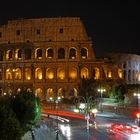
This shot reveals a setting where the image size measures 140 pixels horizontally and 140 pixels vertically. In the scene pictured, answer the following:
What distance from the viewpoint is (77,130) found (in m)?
46.7

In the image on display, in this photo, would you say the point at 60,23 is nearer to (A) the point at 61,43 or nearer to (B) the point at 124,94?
(A) the point at 61,43

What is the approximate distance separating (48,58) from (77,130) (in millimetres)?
39241

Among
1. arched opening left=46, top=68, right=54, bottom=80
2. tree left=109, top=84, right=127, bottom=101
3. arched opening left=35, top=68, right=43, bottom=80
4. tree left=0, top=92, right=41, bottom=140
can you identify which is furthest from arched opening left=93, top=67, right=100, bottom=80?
tree left=0, top=92, right=41, bottom=140

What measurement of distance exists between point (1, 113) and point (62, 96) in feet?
183

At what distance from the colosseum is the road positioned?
80.5 ft

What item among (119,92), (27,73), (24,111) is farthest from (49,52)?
(24,111)

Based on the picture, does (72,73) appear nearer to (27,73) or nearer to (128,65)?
(27,73)

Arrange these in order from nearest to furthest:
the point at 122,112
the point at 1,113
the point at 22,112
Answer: the point at 1,113 < the point at 22,112 < the point at 122,112

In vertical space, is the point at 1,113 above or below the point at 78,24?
→ below

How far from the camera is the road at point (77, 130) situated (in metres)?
40.8

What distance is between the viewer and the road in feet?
134

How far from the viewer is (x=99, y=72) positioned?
267 feet

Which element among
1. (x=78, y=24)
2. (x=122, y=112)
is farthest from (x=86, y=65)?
(x=122, y=112)

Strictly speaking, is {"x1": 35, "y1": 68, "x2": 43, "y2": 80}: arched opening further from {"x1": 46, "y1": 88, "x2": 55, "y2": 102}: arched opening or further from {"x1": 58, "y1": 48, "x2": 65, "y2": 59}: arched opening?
{"x1": 58, "y1": 48, "x2": 65, "y2": 59}: arched opening
